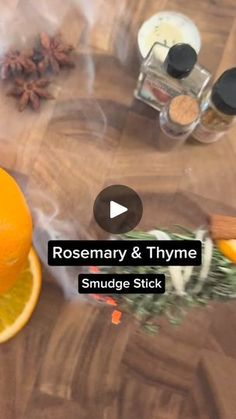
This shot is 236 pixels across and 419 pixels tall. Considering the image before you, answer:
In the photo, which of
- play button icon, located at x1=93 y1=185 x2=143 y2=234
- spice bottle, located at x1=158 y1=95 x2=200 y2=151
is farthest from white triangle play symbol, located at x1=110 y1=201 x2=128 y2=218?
spice bottle, located at x1=158 y1=95 x2=200 y2=151

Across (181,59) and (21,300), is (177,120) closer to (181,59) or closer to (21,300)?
(181,59)

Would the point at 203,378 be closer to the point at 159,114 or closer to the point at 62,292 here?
the point at 62,292

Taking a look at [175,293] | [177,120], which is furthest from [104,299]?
[177,120]

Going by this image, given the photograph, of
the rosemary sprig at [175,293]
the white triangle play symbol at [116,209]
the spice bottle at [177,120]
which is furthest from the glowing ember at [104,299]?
the spice bottle at [177,120]

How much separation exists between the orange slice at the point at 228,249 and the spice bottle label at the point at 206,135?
0.17 metres

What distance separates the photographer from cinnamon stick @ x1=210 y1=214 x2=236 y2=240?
71cm

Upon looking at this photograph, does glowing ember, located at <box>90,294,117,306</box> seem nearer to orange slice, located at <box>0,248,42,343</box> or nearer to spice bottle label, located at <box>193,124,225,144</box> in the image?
orange slice, located at <box>0,248,42,343</box>

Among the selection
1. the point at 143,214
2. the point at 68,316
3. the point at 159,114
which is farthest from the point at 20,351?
the point at 159,114

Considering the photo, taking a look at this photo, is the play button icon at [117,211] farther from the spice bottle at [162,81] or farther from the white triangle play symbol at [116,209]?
the spice bottle at [162,81]

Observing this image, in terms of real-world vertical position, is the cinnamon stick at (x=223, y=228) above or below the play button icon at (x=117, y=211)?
above

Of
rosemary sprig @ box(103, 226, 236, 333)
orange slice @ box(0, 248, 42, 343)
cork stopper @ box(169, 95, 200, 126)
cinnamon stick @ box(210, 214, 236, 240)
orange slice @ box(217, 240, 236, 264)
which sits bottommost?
orange slice @ box(0, 248, 42, 343)

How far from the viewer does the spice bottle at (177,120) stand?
746 mm

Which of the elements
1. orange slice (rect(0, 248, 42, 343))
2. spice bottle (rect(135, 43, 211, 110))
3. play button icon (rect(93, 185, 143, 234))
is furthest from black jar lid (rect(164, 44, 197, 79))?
orange slice (rect(0, 248, 42, 343))

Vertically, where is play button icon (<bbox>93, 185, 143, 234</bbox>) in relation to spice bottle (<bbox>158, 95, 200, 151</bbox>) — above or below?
below
